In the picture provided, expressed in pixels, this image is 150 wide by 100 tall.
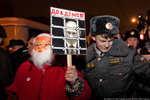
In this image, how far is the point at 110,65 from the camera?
2.00 metres

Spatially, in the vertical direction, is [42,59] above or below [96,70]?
above

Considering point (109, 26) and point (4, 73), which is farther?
point (4, 73)

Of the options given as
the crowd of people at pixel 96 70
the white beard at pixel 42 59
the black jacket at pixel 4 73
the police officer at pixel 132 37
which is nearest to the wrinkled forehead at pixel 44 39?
the crowd of people at pixel 96 70

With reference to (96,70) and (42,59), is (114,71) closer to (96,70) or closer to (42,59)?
(96,70)

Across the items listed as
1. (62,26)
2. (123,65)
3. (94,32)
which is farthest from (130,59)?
(62,26)

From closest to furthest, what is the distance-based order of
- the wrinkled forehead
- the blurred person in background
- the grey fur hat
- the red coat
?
the red coat
the grey fur hat
the wrinkled forehead
the blurred person in background

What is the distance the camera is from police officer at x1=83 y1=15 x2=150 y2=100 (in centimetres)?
190

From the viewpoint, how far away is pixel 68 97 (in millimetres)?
1811

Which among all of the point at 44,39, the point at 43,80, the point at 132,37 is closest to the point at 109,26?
the point at 44,39

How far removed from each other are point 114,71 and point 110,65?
0.34 feet

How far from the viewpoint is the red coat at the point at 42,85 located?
5.86 feet

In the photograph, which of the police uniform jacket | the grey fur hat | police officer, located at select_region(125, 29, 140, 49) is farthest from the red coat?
police officer, located at select_region(125, 29, 140, 49)

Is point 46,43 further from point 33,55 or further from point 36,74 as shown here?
point 36,74

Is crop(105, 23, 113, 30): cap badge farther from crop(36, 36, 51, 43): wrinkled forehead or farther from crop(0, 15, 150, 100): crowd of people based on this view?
crop(36, 36, 51, 43): wrinkled forehead
